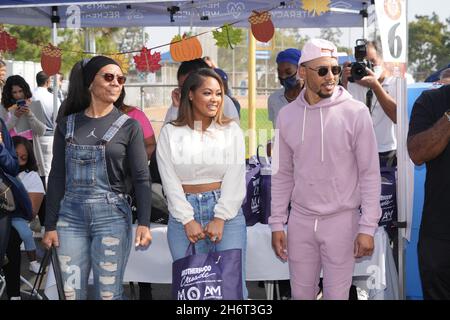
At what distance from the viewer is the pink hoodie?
314cm

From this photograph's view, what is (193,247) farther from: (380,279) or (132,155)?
(380,279)

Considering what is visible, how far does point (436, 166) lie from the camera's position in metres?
3.03

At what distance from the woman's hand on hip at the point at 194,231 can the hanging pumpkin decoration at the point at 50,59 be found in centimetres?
362

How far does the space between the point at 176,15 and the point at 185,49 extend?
2942mm

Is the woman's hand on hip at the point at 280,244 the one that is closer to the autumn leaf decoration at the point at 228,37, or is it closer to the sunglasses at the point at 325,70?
the sunglasses at the point at 325,70

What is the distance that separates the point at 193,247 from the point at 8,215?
5.09 ft

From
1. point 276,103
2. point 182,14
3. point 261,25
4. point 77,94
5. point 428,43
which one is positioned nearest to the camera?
point 77,94

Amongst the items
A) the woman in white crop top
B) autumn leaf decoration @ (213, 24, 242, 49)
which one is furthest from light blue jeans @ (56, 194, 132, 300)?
autumn leaf decoration @ (213, 24, 242, 49)

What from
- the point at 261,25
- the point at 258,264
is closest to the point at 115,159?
the point at 258,264

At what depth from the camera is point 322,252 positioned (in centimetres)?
324

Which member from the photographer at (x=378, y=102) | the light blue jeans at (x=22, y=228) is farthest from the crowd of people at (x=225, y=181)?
the light blue jeans at (x=22, y=228)

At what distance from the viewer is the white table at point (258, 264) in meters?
4.00

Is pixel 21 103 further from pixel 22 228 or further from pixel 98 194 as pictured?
pixel 98 194
